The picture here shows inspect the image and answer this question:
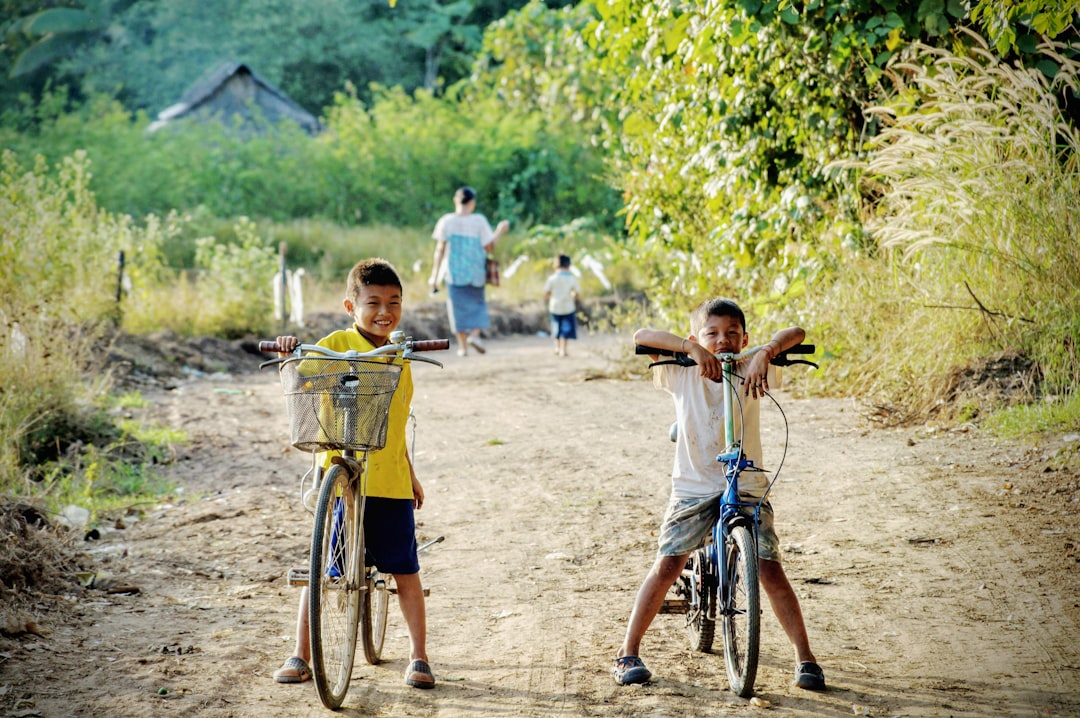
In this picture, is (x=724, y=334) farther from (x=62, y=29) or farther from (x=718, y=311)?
(x=62, y=29)

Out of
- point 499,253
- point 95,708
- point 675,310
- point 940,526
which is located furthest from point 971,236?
point 499,253

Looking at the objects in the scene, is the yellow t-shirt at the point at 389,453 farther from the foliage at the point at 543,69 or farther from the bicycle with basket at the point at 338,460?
the foliage at the point at 543,69

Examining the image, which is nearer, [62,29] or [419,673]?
[419,673]

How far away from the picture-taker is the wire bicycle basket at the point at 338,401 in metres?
3.98

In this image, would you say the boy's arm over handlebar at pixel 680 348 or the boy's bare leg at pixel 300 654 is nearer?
the boy's arm over handlebar at pixel 680 348

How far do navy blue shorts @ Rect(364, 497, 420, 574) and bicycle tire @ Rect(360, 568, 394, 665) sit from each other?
0.27 feet

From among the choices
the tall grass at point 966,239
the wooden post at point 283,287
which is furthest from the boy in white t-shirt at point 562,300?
the tall grass at point 966,239

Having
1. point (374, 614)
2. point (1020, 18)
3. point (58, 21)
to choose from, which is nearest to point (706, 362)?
point (374, 614)

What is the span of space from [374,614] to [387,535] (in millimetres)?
500

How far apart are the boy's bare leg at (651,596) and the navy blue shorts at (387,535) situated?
0.93 metres

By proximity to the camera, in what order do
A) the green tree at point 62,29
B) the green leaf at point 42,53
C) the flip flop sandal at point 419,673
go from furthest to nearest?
the green leaf at point 42,53 < the green tree at point 62,29 < the flip flop sandal at point 419,673

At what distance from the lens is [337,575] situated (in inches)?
172

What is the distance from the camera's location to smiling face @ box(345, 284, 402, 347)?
4.57 metres

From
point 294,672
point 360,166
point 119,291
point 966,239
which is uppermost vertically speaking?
point 360,166
